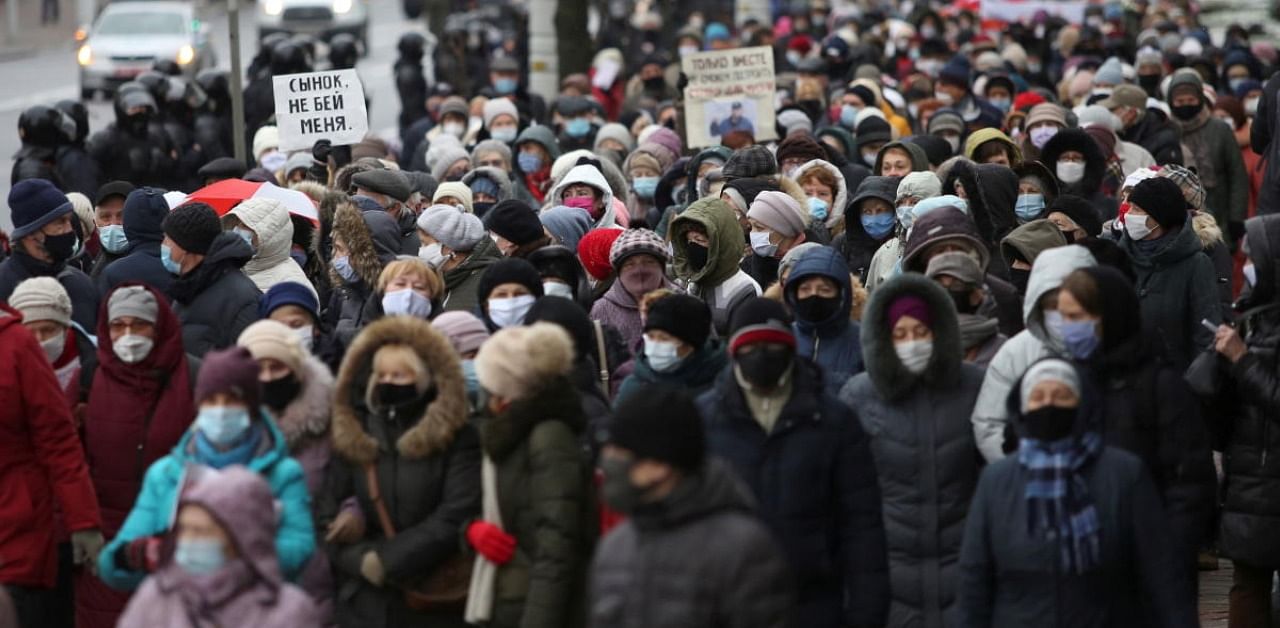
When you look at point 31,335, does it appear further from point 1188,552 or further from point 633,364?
point 1188,552

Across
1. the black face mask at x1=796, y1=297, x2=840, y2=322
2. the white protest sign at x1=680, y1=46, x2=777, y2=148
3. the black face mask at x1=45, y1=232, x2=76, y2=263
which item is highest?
the white protest sign at x1=680, y1=46, x2=777, y2=148

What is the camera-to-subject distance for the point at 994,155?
1286cm

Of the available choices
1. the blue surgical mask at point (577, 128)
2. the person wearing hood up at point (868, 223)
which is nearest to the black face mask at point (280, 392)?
the person wearing hood up at point (868, 223)

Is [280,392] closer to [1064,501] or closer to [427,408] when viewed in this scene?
[427,408]

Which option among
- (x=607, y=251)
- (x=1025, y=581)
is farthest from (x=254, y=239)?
(x=1025, y=581)

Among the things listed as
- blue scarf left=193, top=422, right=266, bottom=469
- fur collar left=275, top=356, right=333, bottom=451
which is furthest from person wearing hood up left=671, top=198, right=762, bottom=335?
blue scarf left=193, top=422, right=266, bottom=469

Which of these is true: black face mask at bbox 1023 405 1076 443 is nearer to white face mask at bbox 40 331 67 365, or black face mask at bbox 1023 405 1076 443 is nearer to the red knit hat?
white face mask at bbox 40 331 67 365

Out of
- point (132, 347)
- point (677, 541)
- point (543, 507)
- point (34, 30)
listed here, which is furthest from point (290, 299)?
point (34, 30)

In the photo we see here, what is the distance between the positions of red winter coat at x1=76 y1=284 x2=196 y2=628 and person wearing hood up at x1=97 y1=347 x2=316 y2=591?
1.00 meters

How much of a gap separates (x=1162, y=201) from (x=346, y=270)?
357 cm

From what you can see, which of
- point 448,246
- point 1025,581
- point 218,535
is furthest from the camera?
point 448,246

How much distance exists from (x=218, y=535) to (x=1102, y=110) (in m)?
9.87

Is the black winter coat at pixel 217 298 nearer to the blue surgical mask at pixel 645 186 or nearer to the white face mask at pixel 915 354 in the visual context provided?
the white face mask at pixel 915 354

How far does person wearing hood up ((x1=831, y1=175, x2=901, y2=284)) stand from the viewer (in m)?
11.5
